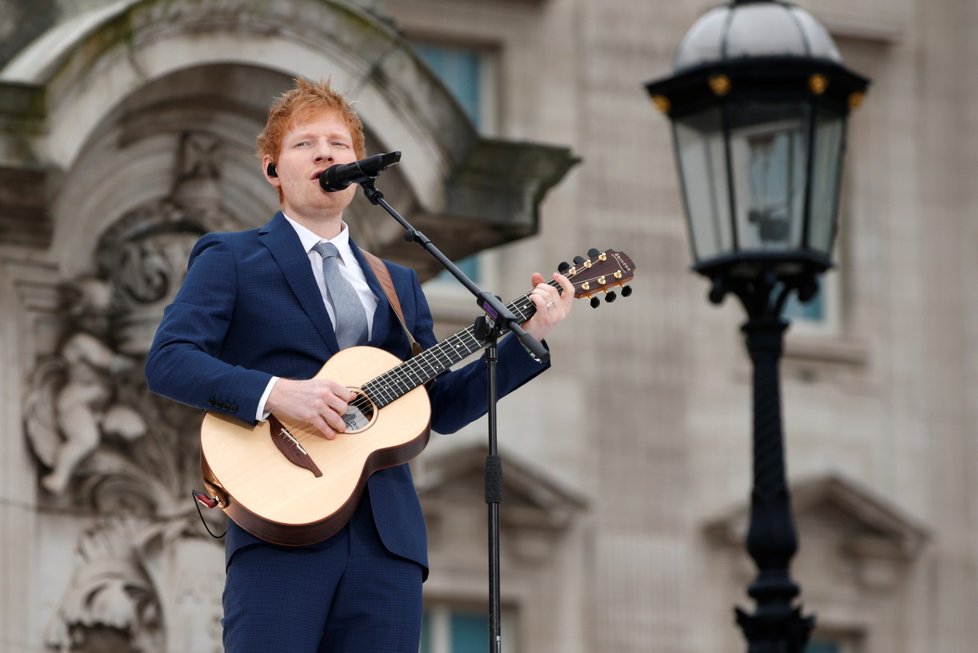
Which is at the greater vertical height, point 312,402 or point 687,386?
point 687,386

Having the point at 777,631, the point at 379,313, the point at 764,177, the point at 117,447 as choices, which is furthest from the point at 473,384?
the point at 764,177

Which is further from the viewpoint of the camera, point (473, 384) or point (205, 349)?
point (473, 384)

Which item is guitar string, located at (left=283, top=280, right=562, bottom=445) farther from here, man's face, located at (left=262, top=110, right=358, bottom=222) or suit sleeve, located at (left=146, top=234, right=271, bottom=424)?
man's face, located at (left=262, top=110, right=358, bottom=222)

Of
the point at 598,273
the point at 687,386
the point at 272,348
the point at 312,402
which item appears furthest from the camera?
the point at 687,386

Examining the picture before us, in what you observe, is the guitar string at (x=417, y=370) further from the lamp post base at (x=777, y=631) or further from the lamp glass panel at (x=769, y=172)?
the lamp glass panel at (x=769, y=172)

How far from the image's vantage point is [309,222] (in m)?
7.70

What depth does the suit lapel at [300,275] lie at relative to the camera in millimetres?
7566

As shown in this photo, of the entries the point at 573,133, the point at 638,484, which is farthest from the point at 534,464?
the point at 573,133

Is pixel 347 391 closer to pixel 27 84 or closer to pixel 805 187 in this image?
pixel 27 84

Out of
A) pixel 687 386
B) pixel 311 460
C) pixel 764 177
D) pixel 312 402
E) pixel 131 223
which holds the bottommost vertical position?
pixel 311 460

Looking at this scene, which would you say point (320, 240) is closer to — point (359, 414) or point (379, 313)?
point (379, 313)

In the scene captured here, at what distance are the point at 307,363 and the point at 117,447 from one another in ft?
10.9

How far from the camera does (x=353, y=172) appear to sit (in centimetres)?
749

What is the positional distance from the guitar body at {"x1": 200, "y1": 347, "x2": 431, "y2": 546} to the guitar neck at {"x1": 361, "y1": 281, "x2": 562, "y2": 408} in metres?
0.02
